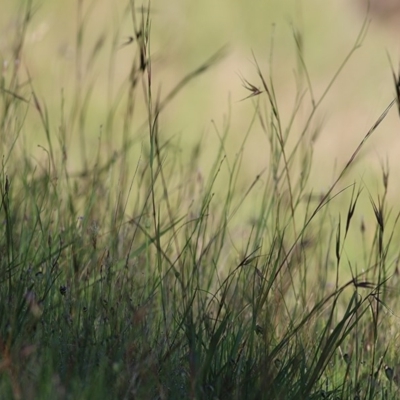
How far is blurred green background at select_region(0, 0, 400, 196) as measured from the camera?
23.0 ft

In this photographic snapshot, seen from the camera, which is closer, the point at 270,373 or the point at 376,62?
the point at 270,373

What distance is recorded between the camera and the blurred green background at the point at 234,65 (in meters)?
7.00

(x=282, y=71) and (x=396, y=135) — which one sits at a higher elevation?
(x=282, y=71)

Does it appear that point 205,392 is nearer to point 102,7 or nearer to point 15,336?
point 15,336

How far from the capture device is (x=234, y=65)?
315 inches

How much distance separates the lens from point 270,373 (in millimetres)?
1682

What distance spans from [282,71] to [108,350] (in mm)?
6718

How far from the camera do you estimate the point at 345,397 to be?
190 centimetres

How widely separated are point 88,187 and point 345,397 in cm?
103

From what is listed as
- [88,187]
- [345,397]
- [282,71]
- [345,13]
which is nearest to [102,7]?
[282,71]

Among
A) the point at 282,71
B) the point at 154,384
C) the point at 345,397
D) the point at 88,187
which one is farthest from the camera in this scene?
the point at 282,71

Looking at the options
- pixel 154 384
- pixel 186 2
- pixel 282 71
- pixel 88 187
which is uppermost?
pixel 186 2

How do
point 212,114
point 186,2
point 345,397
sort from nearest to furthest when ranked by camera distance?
point 345,397, point 212,114, point 186,2

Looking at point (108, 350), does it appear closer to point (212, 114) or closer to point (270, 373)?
point (270, 373)
